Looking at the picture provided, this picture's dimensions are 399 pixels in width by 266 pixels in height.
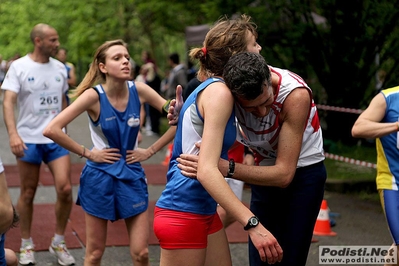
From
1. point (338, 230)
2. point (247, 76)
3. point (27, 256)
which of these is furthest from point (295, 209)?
point (338, 230)

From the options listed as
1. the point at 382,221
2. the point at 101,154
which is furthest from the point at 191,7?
the point at 101,154

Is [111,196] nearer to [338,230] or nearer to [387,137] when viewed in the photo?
[387,137]

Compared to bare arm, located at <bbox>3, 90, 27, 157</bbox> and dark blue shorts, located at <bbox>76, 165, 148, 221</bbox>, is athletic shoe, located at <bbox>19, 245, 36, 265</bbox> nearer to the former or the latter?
bare arm, located at <bbox>3, 90, 27, 157</bbox>

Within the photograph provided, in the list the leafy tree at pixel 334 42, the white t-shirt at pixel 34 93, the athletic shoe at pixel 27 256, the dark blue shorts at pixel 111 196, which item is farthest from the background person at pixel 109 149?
the leafy tree at pixel 334 42

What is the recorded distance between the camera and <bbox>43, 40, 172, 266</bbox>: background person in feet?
16.5

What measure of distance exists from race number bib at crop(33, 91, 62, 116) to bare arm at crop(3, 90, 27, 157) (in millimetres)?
213

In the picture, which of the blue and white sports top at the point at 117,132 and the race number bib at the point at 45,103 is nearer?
the blue and white sports top at the point at 117,132

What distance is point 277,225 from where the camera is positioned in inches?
156

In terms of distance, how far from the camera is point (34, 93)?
6.68 meters

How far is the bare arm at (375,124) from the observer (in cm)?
454

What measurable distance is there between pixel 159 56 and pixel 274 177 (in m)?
34.8

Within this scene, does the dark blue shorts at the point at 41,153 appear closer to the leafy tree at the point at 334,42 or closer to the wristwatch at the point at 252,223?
the wristwatch at the point at 252,223

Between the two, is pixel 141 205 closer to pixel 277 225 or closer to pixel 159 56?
pixel 277 225

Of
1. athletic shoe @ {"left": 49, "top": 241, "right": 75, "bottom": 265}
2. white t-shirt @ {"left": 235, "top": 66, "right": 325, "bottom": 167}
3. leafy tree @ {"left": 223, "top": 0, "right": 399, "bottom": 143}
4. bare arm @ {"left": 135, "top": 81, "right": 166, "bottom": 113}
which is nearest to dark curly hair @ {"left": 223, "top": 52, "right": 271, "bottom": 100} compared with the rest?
white t-shirt @ {"left": 235, "top": 66, "right": 325, "bottom": 167}
